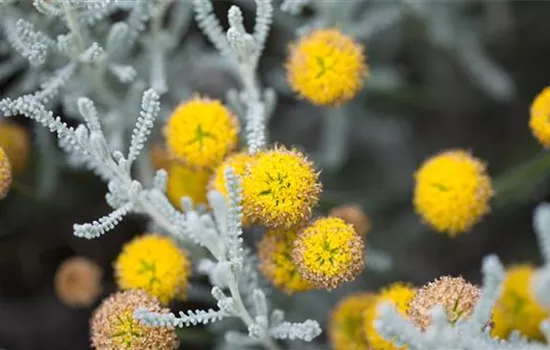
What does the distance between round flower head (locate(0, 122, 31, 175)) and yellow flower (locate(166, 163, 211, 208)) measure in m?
0.34

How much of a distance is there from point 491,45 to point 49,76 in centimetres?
111

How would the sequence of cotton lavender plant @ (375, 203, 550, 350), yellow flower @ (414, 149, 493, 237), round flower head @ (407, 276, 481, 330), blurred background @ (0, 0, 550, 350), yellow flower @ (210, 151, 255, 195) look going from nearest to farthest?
cotton lavender plant @ (375, 203, 550, 350)
round flower head @ (407, 276, 481, 330)
yellow flower @ (210, 151, 255, 195)
yellow flower @ (414, 149, 493, 237)
blurred background @ (0, 0, 550, 350)

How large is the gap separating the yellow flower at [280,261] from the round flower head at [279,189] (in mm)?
80

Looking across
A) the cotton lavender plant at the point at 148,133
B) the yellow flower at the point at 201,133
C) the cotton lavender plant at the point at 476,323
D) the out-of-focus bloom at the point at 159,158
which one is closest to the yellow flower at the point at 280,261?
the cotton lavender plant at the point at 148,133

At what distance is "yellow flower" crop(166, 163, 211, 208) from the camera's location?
1354mm

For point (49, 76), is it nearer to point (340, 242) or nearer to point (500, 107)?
point (340, 242)

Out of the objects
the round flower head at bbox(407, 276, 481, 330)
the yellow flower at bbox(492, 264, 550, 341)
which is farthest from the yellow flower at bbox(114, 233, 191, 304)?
the yellow flower at bbox(492, 264, 550, 341)

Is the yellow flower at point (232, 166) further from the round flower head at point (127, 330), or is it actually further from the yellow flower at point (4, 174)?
the yellow flower at point (4, 174)

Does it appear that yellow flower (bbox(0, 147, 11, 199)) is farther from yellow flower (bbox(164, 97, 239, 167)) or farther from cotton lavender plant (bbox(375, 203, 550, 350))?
cotton lavender plant (bbox(375, 203, 550, 350))

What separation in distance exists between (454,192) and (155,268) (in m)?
0.49

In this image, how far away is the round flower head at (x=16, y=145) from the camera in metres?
1.52

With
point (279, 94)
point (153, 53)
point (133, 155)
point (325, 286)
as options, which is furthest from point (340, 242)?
point (279, 94)

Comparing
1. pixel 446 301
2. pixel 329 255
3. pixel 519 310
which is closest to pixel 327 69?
pixel 329 255

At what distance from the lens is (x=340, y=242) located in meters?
1.12
